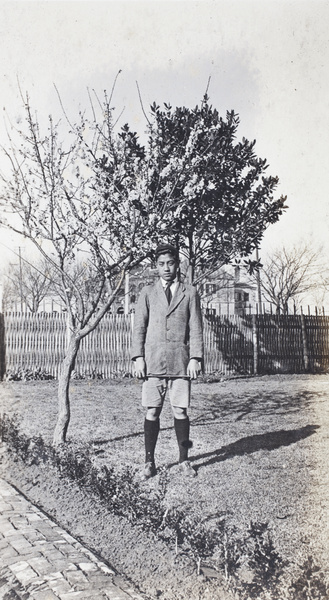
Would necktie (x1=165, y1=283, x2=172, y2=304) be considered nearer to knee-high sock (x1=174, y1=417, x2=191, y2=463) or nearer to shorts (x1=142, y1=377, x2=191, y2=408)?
shorts (x1=142, y1=377, x2=191, y2=408)

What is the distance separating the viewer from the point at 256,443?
558cm

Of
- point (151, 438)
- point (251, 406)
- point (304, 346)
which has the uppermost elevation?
point (304, 346)

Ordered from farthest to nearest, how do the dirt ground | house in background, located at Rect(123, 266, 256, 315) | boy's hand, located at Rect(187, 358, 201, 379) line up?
house in background, located at Rect(123, 266, 256, 315), boy's hand, located at Rect(187, 358, 201, 379), the dirt ground

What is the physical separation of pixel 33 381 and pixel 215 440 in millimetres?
8427

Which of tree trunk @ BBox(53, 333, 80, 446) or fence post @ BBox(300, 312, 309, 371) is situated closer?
tree trunk @ BBox(53, 333, 80, 446)

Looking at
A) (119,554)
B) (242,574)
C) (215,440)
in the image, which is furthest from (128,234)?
(242,574)

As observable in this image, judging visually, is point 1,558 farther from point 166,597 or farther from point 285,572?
point 285,572

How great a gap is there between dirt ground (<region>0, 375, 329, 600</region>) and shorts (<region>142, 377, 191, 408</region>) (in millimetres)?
651

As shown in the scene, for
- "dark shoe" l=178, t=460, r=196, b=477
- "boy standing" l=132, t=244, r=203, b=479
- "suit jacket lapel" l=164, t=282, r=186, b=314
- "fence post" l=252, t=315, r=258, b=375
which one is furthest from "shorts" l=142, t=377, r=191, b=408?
"fence post" l=252, t=315, r=258, b=375

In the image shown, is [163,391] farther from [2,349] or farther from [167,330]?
[2,349]

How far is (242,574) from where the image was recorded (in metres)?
2.61

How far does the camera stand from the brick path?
2.62m

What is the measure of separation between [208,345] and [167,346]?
10612 mm

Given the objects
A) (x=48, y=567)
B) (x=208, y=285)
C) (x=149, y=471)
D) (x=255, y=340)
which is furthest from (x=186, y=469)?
(x=208, y=285)
